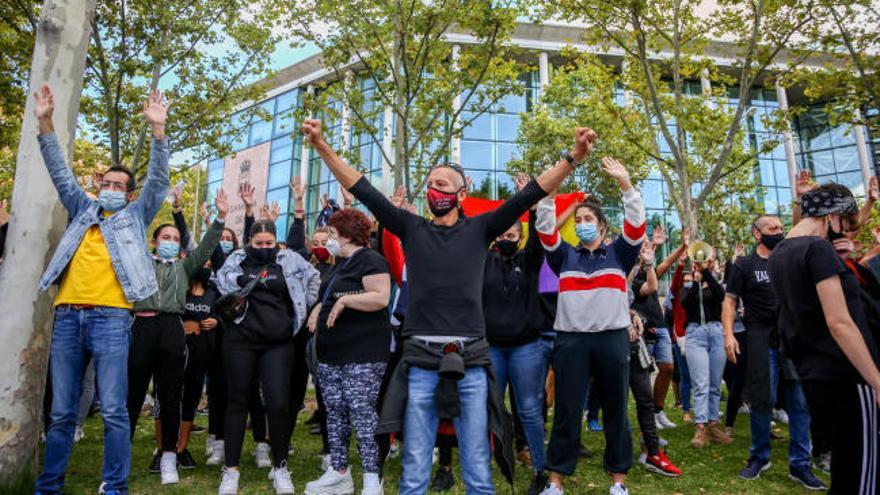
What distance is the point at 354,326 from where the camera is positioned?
16.6ft

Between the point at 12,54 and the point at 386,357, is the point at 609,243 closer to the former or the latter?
the point at 386,357

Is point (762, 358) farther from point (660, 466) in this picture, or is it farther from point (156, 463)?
point (156, 463)

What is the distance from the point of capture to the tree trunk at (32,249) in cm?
422

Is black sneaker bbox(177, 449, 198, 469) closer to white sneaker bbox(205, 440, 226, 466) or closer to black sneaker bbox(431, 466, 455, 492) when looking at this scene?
white sneaker bbox(205, 440, 226, 466)

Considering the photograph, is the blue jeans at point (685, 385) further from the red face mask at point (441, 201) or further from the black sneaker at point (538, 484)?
the red face mask at point (441, 201)

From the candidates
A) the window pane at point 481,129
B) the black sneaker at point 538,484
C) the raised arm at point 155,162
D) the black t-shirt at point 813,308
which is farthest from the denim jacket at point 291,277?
the window pane at point 481,129

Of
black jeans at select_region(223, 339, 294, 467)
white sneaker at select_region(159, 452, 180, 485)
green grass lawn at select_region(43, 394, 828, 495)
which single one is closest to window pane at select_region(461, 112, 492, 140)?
green grass lawn at select_region(43, 394, 828, 495)

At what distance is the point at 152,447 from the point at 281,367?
2.79m

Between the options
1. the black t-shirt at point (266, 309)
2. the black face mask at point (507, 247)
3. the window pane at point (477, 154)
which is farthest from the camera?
the window pane at point (477, 154)

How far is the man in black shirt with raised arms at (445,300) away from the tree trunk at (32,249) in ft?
8.52

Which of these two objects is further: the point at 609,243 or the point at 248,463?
the point at 248,463

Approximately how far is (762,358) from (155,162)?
589 centimetres

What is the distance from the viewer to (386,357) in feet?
16.9

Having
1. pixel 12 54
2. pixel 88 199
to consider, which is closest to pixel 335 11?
pixel 12 54
